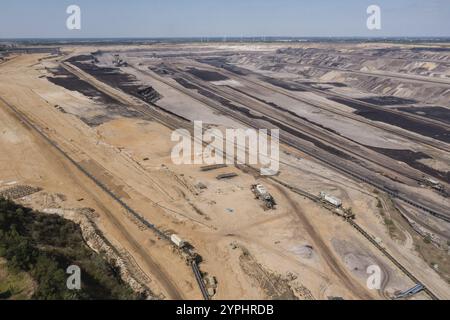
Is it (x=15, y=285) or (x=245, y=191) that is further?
(x=245, y=191)

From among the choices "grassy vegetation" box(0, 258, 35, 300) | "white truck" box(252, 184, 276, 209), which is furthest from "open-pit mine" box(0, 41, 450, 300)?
"grassy vegetation" box(0, 258, 35, 300)

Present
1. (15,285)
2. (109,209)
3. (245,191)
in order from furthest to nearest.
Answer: (245,191) < (109,209) < (15,285)

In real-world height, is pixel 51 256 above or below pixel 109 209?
above

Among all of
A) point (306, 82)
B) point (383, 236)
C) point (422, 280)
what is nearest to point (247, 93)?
point (306, 82)

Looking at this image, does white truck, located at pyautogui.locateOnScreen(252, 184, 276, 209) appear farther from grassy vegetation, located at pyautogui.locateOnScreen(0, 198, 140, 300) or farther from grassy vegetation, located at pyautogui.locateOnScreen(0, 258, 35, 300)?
grassy vegetation, located at pyautogui.locateOnScreen(0, 258, 35, 300)

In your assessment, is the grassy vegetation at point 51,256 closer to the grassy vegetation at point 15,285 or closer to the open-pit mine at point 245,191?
the grassy vegetation at point 15,285

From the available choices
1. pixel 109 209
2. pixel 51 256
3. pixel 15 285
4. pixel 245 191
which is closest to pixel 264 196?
pixel 245 191

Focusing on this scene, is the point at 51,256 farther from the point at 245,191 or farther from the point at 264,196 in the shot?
the point at 245,191
